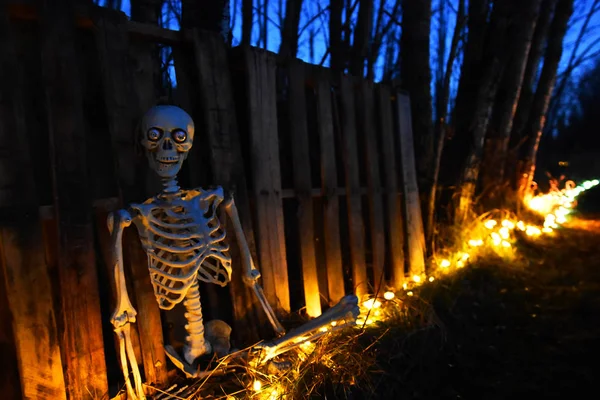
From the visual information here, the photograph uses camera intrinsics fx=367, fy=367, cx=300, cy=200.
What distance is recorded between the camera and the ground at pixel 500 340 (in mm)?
2457

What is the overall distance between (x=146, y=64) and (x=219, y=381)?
2018 millimetres

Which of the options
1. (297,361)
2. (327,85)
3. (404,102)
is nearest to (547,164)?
(404,102)

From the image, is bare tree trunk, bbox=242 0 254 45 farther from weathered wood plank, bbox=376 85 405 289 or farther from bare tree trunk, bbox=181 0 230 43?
weathered wood plank, bbox=376 85 405 289

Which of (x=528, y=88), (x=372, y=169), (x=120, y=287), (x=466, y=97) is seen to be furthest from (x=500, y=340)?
(x=528, y=88)

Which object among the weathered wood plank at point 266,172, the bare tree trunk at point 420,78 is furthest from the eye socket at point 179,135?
the bare tree trunk at point 420,78

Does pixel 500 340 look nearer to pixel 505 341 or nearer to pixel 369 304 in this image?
pixel 505 341

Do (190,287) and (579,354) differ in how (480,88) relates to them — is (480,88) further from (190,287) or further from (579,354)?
(190,287)

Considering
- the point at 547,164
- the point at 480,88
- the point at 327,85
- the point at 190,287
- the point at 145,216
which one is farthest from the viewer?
the point at 547,164

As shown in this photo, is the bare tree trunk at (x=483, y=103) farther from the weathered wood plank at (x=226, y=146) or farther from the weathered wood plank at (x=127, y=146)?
the weathered wood plank at (x=127, y=146)

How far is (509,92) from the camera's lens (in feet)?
18.6

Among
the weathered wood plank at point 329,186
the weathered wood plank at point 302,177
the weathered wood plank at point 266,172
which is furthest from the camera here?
the weathered wood plank at point 329,186

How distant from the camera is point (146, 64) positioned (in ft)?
7.54

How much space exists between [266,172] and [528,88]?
20.3 ft

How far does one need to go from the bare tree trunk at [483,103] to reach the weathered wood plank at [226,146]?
10.9ft
